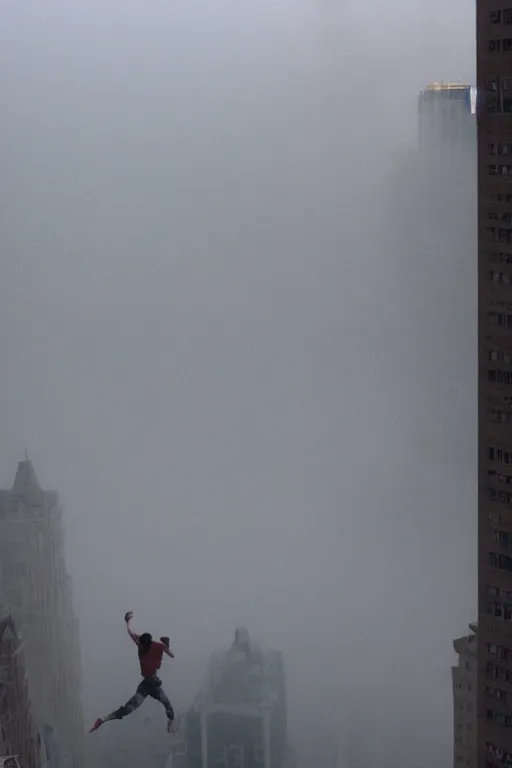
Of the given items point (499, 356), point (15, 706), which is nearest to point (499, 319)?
point (499, 356)

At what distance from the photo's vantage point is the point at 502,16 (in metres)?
2.43

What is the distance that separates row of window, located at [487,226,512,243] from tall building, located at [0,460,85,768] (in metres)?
1.57

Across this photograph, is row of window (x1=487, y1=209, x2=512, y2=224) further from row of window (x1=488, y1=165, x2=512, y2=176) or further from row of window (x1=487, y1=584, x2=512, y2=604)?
row of window (x1=487, y1=584, x2=512, y2=604)

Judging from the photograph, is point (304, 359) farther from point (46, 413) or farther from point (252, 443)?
point (46, 413)

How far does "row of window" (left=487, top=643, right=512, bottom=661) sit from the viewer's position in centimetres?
255

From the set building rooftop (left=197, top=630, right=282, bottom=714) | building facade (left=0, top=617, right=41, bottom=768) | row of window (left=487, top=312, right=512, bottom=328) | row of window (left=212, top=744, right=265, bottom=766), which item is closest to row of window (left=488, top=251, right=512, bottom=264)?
row of window (left=487, top=312, right=512, bottom=328)

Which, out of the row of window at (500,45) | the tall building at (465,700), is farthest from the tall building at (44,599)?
the row of window at (500,45)

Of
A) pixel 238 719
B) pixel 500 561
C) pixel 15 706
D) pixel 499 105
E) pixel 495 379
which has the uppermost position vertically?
pixel 499 105

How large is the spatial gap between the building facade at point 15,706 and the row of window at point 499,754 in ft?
4.31

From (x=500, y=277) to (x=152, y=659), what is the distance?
4.42ft

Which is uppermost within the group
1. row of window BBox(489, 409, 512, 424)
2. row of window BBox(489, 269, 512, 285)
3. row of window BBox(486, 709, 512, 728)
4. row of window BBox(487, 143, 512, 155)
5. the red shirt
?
row of window BBox(487, 143, 512, 155)

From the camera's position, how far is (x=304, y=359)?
120 inches

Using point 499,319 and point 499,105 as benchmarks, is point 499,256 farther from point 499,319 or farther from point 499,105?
point 499,105

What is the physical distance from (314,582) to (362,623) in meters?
0.20
